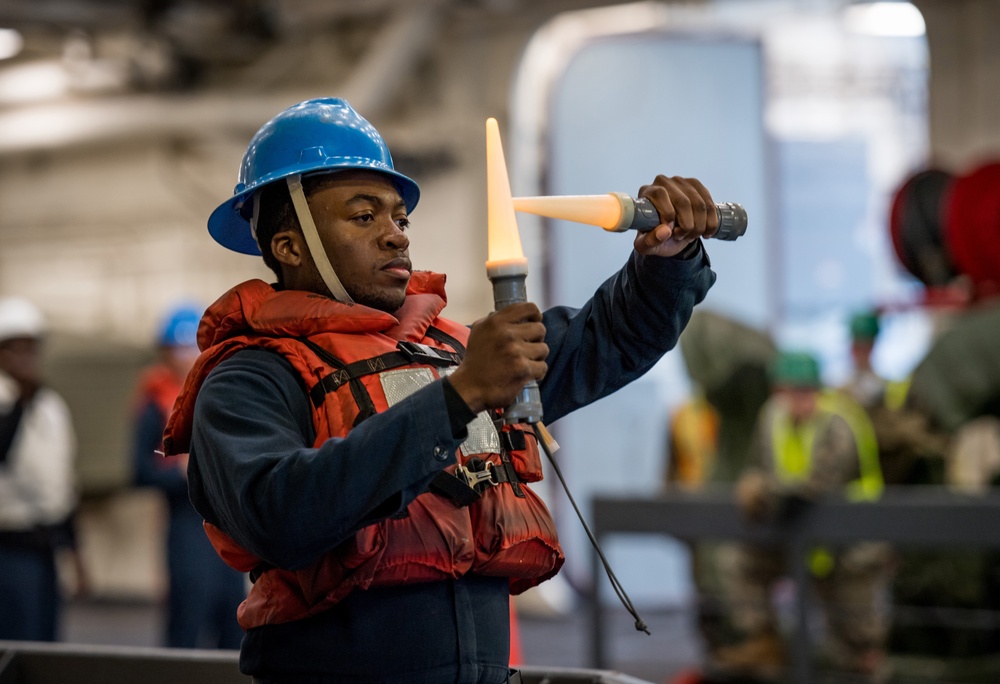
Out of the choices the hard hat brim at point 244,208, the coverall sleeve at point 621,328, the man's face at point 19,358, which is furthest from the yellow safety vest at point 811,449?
the hard hat brim at point 244,208

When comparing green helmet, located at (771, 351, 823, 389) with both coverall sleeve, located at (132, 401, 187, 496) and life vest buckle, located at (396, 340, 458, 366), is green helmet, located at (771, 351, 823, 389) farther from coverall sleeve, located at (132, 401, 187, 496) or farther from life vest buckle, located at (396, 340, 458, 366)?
life vest buckle, located at (396, 340, 458, 366)

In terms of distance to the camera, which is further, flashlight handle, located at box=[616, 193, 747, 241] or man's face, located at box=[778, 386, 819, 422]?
man's face, located at box=[778, 386, 819, 422]

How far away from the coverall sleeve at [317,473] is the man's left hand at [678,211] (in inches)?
16.6

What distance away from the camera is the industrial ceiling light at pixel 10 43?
9.95 metres

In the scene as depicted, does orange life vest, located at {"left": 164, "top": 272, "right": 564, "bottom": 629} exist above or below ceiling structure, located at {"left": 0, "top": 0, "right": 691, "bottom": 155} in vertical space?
below

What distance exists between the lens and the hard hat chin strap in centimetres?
181

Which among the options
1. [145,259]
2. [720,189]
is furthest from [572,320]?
[145,259]

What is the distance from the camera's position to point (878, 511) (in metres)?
4.91

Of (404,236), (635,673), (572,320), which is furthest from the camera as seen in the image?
(635,673)

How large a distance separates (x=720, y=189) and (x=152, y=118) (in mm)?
4330

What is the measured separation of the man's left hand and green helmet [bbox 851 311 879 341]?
5339 mm

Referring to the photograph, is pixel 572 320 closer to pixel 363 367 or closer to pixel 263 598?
pixel 363 367

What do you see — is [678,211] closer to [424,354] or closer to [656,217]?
[656,217]

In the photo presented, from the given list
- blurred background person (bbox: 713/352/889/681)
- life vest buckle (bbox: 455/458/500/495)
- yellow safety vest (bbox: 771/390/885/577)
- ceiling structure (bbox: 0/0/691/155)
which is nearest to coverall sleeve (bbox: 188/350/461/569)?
life vest buckle (bbox: 455/458/500/495)
